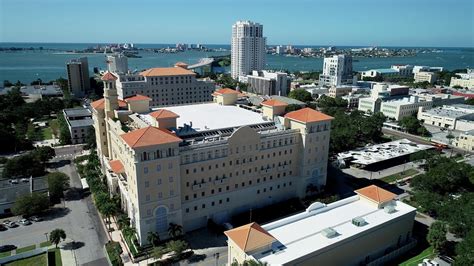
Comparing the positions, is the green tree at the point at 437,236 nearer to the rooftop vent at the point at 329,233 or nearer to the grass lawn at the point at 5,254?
the rooftop vent at the point at 329,233

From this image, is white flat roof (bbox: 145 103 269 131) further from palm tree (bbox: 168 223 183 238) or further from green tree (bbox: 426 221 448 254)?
green tree (bbox: 426 221 448 254)

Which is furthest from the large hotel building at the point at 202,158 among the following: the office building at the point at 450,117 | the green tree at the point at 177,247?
the office building at the point at 450,117

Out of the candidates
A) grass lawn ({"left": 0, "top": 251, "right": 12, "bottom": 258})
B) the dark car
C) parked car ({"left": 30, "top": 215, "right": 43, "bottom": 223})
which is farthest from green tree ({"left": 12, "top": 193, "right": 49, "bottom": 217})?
grass lawn ({"left": 0, "top": 251, "right": 12, "bottom": 258})

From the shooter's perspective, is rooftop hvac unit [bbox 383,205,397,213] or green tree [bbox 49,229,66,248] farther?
rooftop hvac unit [bbox 383,205,397,213]

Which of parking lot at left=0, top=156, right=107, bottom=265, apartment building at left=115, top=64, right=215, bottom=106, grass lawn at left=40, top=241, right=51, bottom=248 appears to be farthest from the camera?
apartment building at left=115, top=64, right=215, bottom=106

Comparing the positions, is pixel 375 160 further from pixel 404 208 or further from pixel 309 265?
pixel 309 265

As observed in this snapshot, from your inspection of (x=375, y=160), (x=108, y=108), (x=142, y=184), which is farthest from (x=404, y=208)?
(x=108, y=108)
